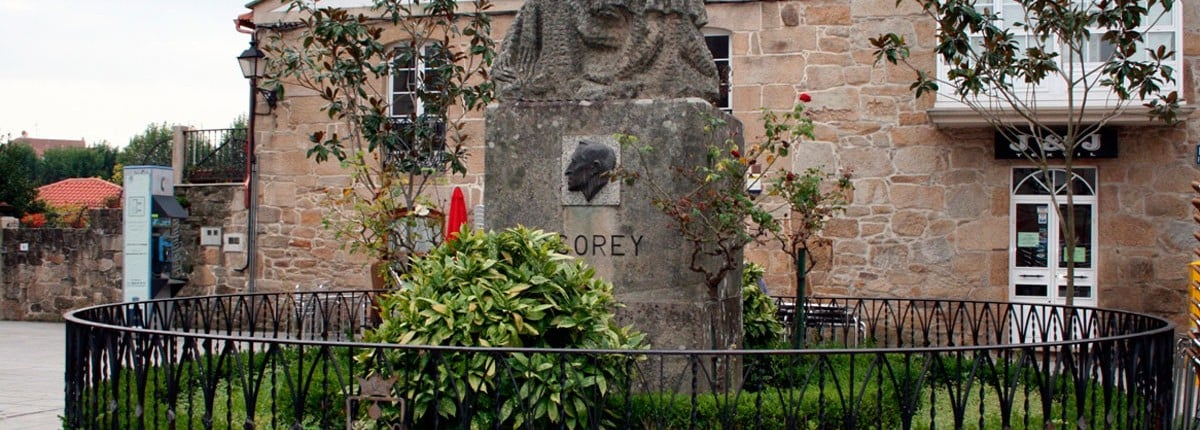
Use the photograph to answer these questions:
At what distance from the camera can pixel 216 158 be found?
17672 mm

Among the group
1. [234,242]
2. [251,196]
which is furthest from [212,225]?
[251,196]

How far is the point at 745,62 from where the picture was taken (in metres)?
14.8

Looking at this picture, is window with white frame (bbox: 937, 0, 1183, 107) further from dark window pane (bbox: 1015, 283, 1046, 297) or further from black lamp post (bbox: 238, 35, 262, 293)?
black lamp post (bbox: 238, 35, 262, 293)

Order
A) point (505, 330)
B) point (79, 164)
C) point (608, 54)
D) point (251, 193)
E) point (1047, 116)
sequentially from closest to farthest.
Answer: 1. point (505, 330)
2. point (608, 54)
3. point (1047, 116)
4. point (251, 193)
5. point (79, 164)

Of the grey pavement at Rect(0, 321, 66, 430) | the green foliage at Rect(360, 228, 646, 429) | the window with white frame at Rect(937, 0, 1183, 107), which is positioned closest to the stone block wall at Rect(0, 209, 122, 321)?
the grey pavement at Rect(0, 321, 66, 430)

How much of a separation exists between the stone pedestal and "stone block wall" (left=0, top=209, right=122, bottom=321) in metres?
13.4

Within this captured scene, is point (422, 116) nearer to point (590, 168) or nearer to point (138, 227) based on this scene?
point (138, 227)

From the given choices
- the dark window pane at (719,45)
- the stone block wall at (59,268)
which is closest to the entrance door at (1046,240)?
the dark window pane at (719,45)

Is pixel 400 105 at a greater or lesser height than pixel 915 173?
greater

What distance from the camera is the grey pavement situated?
333 inches

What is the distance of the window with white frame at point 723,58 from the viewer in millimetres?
14914

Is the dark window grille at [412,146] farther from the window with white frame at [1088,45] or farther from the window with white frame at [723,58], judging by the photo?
the window with white frame at [1088,45]

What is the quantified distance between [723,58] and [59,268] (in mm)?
11093

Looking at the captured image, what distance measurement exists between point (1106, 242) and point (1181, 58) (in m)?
2.18
